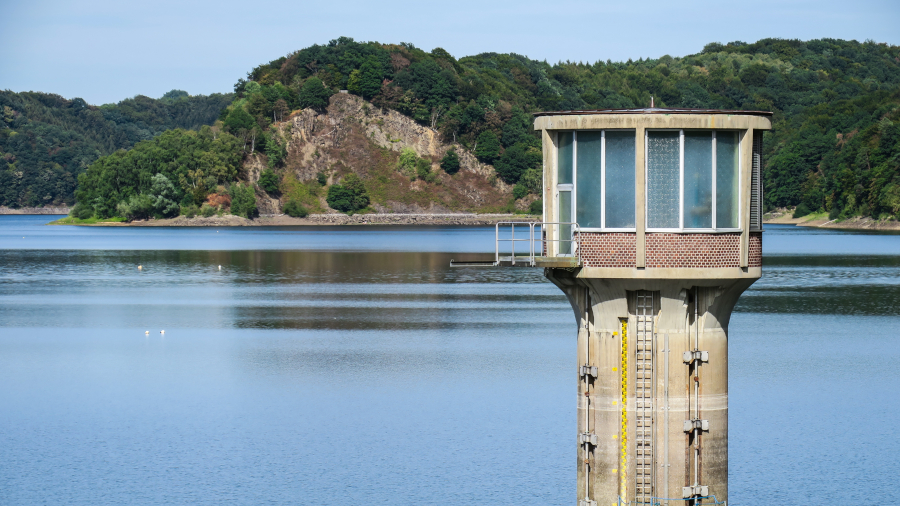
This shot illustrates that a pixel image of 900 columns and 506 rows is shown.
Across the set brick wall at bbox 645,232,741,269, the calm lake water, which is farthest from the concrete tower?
the calm lake water

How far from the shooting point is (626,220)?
65.9 feet

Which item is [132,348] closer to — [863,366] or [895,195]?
[863,366]

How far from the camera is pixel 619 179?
66.0 ft

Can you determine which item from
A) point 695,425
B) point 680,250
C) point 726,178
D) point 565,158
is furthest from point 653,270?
point 695,425

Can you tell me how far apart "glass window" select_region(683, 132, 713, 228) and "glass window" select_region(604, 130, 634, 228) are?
100 cm

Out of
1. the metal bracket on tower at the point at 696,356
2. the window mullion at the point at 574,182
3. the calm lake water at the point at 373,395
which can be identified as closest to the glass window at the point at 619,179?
the window mullion at the point at 574,182

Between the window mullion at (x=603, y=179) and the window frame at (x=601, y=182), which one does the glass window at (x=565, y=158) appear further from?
the window mullion at (x=603, y=179)

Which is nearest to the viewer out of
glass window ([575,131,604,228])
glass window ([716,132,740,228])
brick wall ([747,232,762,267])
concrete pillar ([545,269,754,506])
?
glass window ([716,132,740,228])

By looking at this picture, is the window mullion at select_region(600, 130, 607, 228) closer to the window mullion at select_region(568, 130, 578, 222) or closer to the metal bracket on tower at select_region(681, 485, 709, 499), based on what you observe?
the window mullion at select_region(568, 130, 578, 222)

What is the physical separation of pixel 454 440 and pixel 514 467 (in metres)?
3.66

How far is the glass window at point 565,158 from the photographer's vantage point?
20422 mm

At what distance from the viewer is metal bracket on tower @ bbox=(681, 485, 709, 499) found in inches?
802

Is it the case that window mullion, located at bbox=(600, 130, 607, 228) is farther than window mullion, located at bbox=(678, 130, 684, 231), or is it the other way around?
window mullion, located at bbox=(600, 130, 607, 228)

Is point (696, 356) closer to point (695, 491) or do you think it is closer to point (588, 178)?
point (695, 491)
